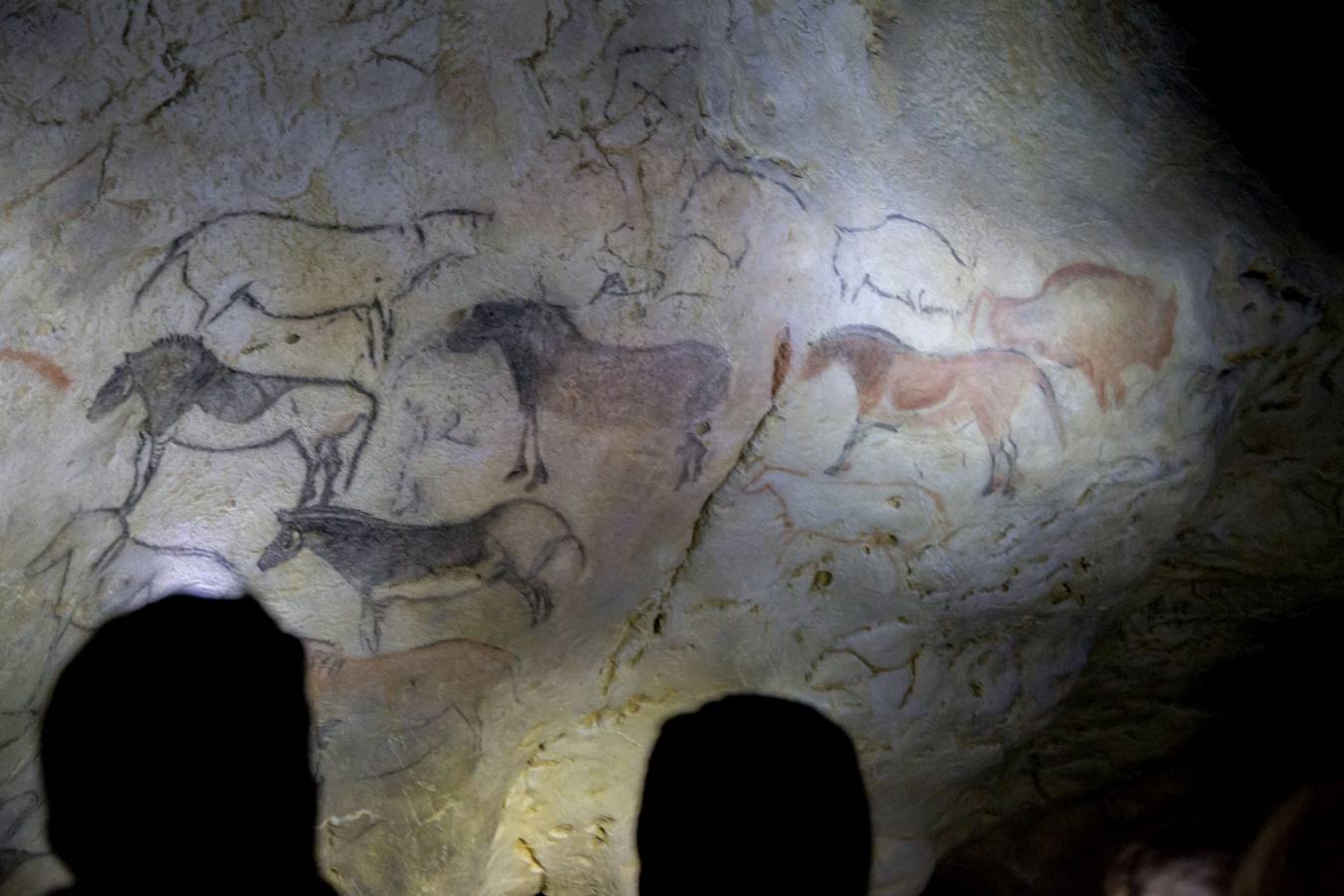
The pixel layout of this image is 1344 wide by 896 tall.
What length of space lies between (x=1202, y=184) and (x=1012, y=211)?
34 cm

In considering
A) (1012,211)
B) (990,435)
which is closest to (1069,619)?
(990,435)

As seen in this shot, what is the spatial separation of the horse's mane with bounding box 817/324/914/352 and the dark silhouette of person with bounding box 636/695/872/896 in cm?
64

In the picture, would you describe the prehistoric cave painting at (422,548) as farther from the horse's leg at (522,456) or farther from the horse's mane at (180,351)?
the horse's mane at (180,351)

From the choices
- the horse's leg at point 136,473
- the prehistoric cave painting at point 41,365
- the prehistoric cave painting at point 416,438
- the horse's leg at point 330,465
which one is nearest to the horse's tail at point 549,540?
the prehistoric cave painting at point 416,438

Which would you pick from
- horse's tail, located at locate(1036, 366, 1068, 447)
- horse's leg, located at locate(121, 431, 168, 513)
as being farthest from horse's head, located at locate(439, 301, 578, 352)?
horse's tail, located at locate(1036, 366, 1068, 447)

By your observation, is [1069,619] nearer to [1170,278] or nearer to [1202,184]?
[1170,278]

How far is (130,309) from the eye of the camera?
1378mm

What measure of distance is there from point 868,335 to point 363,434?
75cm

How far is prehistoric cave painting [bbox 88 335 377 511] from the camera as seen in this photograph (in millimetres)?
1395

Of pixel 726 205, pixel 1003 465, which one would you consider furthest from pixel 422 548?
pixel 1003 465

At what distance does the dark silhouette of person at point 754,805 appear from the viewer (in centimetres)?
191

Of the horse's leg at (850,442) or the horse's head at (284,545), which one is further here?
the horse's leg at (850,442)

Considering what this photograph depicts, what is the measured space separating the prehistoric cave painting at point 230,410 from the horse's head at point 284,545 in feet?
0.12

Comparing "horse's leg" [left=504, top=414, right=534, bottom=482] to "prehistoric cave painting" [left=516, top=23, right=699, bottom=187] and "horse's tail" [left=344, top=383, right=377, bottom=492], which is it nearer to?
"horse's tail" [left=344, top=383, right=377, bottom=492]
